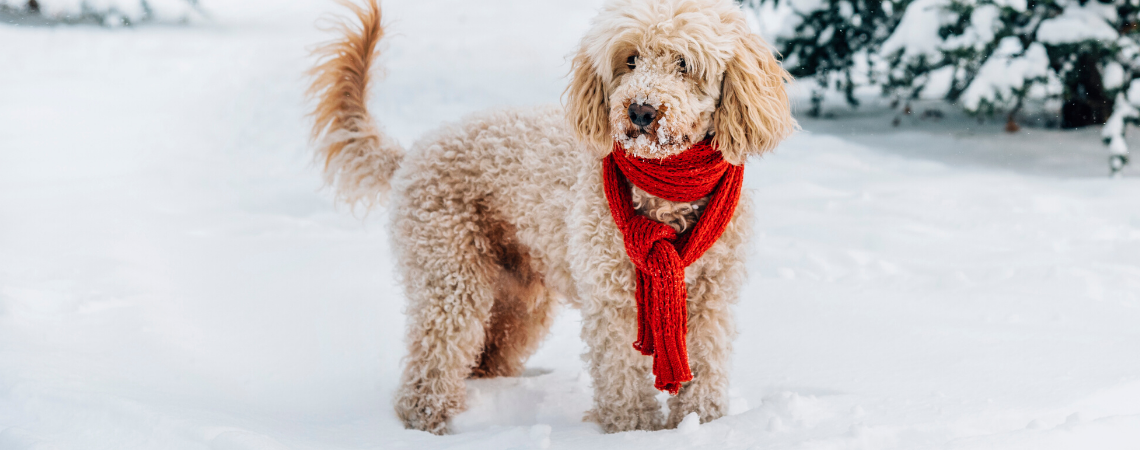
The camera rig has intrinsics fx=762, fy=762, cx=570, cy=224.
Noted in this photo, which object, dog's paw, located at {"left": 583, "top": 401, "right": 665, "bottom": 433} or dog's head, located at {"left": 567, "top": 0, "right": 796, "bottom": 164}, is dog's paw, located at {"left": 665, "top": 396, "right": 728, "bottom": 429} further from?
dog's head, located at {"left": 567, "top": 0, "right": 796, "bottom": 164}

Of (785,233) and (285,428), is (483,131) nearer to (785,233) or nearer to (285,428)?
(285,428)

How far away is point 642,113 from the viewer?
212cm

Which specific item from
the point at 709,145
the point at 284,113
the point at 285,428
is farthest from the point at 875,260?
the point at 284,113

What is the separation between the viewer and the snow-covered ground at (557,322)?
2.45 metres

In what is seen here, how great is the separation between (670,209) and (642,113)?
0.45 meters

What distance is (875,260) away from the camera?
4371 millimetres

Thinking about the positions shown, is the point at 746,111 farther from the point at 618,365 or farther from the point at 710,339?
the point at 618,365

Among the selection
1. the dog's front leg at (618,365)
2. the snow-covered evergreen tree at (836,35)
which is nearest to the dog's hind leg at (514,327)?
the dog's front leg at (618,365)

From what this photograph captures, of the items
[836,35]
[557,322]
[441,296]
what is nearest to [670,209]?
[441,296]

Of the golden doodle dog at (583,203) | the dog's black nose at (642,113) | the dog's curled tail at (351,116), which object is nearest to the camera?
the dog's black nose at (642,113)

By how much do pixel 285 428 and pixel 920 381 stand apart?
2.33 metres

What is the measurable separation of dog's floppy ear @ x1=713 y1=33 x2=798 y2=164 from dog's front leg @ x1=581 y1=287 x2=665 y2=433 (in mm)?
624

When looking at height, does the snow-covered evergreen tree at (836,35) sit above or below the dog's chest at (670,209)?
below

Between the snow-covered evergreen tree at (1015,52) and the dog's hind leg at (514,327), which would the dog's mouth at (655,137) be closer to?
the dog's hind leg at (514,327)
